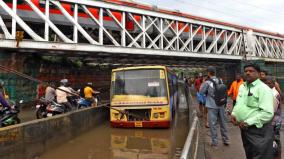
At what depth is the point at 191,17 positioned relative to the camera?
26.9 metres

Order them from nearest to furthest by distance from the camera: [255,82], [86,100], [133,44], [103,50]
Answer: [255,82] → [86,100] → [103,50] → [133,44]

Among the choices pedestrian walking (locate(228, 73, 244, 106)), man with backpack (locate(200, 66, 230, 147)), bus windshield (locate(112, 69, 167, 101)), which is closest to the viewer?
man with backpack (locate(200, 66, 230, 147))

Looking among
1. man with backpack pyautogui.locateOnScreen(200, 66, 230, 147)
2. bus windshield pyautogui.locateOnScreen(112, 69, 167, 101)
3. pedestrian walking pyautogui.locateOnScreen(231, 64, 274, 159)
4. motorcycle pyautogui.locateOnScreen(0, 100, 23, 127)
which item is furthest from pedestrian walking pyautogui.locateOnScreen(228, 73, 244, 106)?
motorcycle pyautogui.locateOnScreen(0, 100, 23, 127)

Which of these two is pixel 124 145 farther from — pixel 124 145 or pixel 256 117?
pixel 256 117

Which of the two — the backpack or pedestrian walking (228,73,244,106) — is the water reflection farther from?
pedestrian walking (228,73,244,106)

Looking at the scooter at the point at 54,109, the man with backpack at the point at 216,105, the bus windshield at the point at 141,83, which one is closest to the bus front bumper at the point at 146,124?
the bus windshield at the point at 141,83

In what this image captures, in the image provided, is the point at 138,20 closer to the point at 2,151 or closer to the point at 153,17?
the point at 153,17

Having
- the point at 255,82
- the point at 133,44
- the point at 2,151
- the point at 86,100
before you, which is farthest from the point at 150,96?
the point at 133,44

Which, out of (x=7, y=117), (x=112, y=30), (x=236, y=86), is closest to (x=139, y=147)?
(x=7, y=117)

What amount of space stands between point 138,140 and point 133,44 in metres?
13.8

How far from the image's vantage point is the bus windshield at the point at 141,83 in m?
11.0

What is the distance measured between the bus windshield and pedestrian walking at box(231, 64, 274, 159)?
679 centimetres

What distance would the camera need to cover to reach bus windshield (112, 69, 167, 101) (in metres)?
11.0

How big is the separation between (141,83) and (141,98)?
576 millimetres
